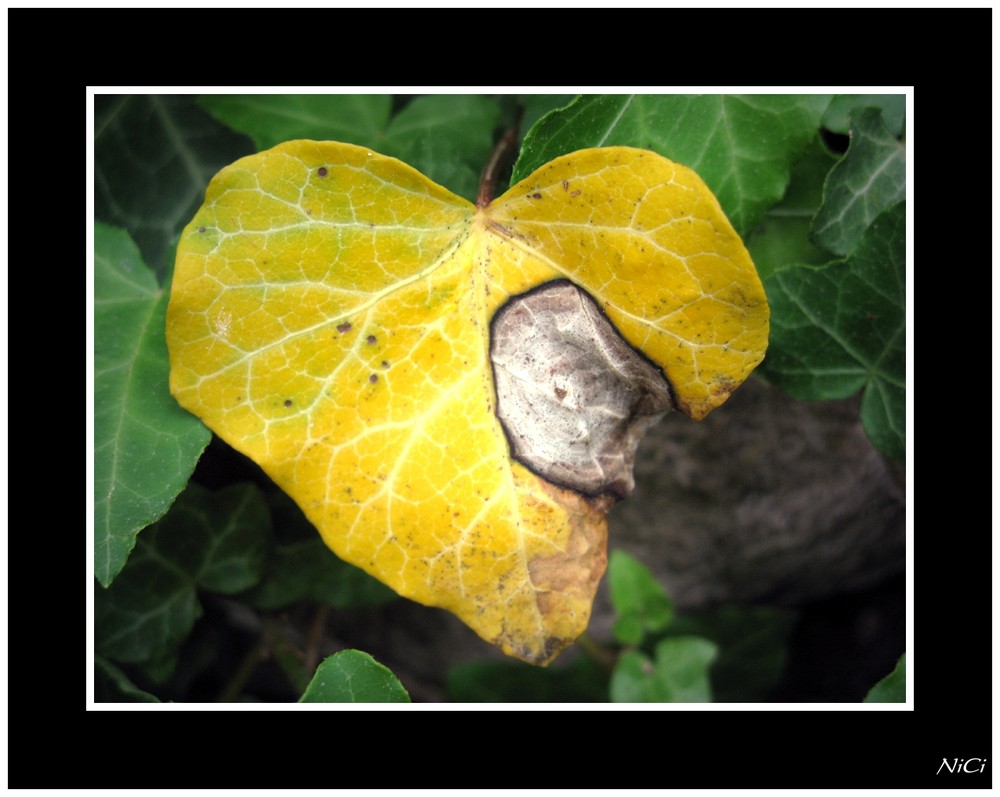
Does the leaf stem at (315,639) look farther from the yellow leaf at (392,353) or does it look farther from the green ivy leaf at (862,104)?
the green ivy leaf at (862,104)

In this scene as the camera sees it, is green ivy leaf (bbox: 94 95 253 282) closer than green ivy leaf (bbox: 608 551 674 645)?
Yes

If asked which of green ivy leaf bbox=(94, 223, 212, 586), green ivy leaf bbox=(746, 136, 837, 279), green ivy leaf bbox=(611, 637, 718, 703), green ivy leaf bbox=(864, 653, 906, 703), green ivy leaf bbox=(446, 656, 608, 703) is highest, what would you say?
green ivy leaf bbox=(746, 136, 837, 279)

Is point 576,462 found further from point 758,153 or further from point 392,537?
point 758,153

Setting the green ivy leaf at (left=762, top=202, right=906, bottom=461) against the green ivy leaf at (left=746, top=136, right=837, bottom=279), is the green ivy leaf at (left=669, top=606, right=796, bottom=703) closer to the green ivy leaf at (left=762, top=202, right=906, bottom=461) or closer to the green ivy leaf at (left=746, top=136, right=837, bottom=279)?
the green ivy leaf at (left=762, top=202, right=906, bottom=461)

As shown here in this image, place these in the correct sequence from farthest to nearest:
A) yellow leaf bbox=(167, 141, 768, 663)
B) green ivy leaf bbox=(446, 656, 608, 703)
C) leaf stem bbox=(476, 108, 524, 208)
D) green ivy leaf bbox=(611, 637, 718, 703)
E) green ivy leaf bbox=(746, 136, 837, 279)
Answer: green ivy leaf bbox=(446, 656, 608, 703), green ivy leaf bbox=(611, 637, 718, 703), green ivy leaf bbox=(746, 136, 837, 279), leaf stem bbox=(476, 108, 524, 208), yellow leaf bbox=(167, 141, 768, 663)

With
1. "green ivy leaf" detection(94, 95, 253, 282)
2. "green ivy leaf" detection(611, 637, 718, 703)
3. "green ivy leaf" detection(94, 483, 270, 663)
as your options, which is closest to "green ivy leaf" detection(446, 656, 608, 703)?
"green ivy leaf" detection(611, 637, 718, 703)

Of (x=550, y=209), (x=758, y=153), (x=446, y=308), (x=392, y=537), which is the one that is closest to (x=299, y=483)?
(x=392, y=537)

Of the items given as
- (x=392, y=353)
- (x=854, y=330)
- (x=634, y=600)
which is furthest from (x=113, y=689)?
(x=854, y=330)
